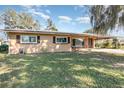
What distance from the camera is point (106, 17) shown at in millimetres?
11883

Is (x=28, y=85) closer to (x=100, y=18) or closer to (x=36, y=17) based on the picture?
(x=100, y=18)

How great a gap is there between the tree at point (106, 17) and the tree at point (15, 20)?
30.0 meters

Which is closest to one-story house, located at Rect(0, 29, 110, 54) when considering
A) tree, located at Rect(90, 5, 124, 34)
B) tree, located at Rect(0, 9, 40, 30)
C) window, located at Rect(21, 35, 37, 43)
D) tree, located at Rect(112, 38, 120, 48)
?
window, located at Rect(21, 35, 37, 43)

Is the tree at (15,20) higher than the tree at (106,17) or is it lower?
higher

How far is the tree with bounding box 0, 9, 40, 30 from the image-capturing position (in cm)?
3842

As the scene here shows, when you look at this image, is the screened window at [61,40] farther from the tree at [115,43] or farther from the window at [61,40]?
the tree at [115,43]

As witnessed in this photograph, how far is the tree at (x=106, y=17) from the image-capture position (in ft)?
36.5

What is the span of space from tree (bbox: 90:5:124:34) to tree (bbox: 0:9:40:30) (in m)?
30.0

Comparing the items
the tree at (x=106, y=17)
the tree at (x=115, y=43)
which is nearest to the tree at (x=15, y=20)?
the tree at (x=115, y=43)

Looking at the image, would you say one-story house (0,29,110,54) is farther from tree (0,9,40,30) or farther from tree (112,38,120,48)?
tree (0,9,40,30)

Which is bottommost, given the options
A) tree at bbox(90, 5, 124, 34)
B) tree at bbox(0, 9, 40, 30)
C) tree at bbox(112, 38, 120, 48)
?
tree at bbox(112, 38, 120, 48)
